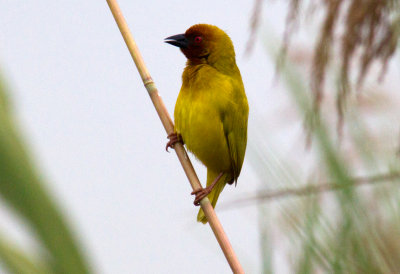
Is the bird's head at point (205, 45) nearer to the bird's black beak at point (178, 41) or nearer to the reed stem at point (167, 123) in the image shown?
the bird's black beak at point (178, 41)

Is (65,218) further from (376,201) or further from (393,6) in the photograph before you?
(393,6)

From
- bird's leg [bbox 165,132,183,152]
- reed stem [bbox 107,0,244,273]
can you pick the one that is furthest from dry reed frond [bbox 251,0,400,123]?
bird's leg [bbox 165,132,183,152]

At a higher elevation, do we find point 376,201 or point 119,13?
point 119,13

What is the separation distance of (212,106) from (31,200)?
2.91m

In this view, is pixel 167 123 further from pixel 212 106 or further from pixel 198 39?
pixel 198 39

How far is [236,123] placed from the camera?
11.2ft

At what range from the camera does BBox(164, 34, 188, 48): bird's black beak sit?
357 cm

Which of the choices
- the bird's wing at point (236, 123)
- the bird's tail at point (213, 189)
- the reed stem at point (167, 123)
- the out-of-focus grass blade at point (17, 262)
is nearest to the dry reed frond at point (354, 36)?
the reed stem at point (167, 123)

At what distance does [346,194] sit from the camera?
51.2 inches

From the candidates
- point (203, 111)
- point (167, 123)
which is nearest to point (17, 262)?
point (167, 123)

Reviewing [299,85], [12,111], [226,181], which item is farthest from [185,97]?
[12,111]

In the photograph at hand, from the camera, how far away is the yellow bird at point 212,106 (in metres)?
3.25

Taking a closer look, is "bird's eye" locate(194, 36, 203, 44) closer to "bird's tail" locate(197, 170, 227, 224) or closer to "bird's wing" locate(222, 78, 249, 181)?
"bird's wing" locate(222, 78, 249, 181)

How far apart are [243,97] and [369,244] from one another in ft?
7.71
